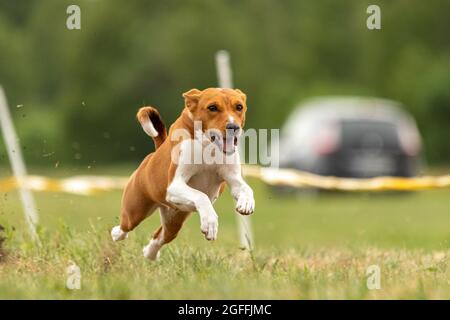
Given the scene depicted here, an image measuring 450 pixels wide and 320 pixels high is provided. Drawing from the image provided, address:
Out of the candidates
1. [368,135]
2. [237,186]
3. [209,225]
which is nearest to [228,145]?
[237,186]

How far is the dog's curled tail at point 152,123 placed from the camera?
7.26m

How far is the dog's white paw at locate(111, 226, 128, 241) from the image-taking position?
7664mm

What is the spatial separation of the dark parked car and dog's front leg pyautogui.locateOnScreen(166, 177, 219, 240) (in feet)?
48.0

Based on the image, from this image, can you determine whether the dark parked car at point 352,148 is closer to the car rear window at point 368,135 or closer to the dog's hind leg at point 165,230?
the car rear window at point 368,135

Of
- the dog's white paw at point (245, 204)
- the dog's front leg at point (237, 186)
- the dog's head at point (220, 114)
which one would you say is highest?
the dog's head at point (220, 114)

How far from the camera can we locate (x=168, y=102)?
5703 centimetres

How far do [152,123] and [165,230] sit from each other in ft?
2.36

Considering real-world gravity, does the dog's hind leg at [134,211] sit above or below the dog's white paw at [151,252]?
above

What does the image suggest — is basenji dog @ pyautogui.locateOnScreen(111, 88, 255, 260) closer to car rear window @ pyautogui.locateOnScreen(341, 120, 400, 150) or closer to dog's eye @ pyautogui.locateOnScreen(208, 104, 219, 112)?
dog's eye @ pyautogui.locateOnScreen(208, 104, 219, 112)

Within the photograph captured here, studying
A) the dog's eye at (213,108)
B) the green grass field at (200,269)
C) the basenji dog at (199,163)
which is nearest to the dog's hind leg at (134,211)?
the basenji dog at (199,163)

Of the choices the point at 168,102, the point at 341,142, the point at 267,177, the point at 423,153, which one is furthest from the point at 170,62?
the point at 267,177

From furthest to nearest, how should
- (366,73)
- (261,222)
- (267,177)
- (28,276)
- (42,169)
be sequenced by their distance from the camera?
(366,73)
(42,169)
(261,222)
(267,177)
(28,276)
